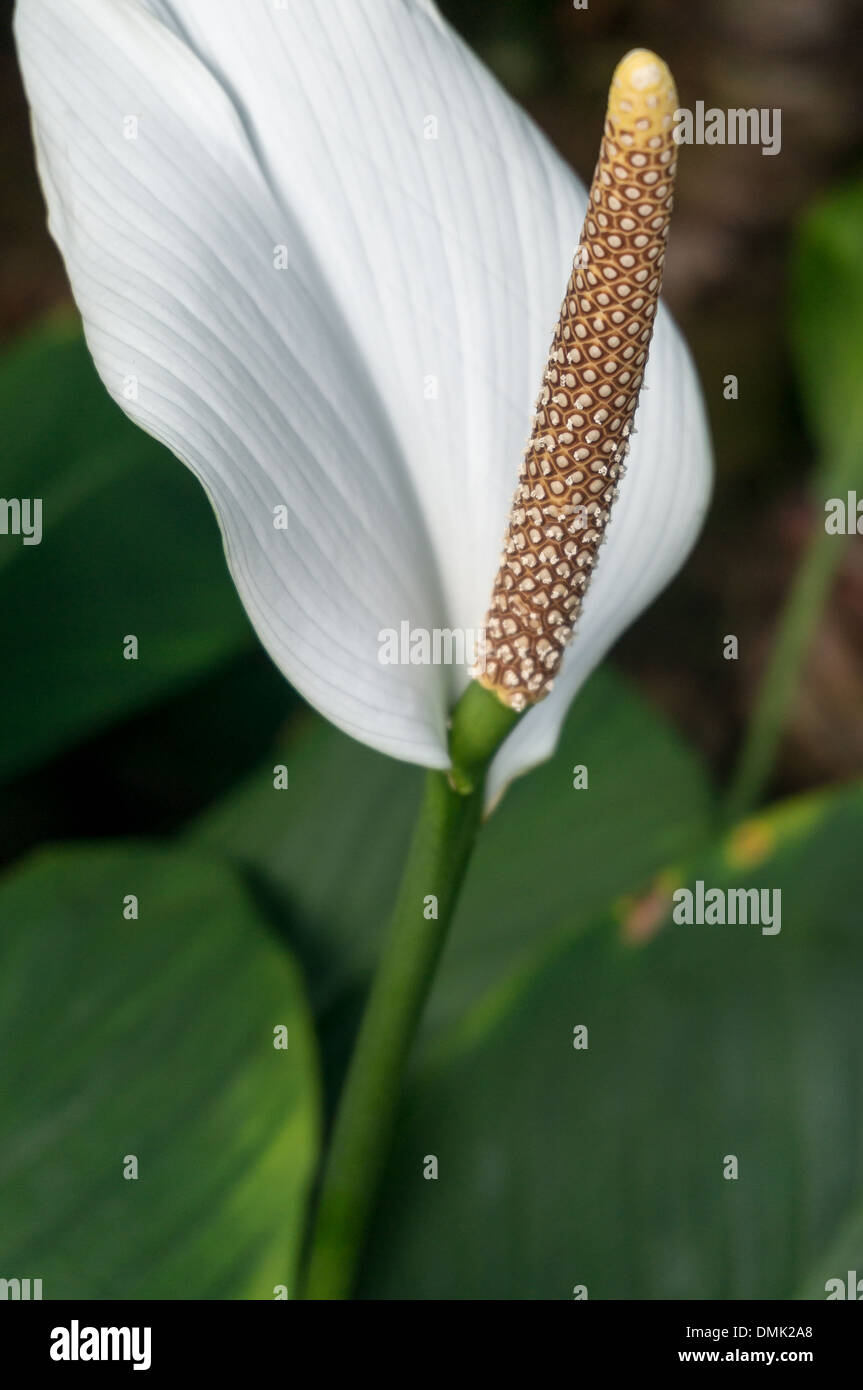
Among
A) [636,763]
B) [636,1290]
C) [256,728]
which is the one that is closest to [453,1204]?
[636,1290]

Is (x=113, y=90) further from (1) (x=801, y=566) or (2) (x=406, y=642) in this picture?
(1) (x=801, y=566)

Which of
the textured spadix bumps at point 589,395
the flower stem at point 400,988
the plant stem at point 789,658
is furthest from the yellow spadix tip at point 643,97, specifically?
the plant stem at point 789,658

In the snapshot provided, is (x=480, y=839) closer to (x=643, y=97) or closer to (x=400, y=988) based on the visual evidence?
(x=400, y=988)

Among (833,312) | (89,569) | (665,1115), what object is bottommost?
(665,1115)

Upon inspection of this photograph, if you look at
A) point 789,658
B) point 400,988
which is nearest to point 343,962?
point 400,988

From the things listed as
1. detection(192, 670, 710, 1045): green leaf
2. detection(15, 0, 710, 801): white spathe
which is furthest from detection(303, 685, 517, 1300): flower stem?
detection(192, 670, 710, 1045): green leaf
